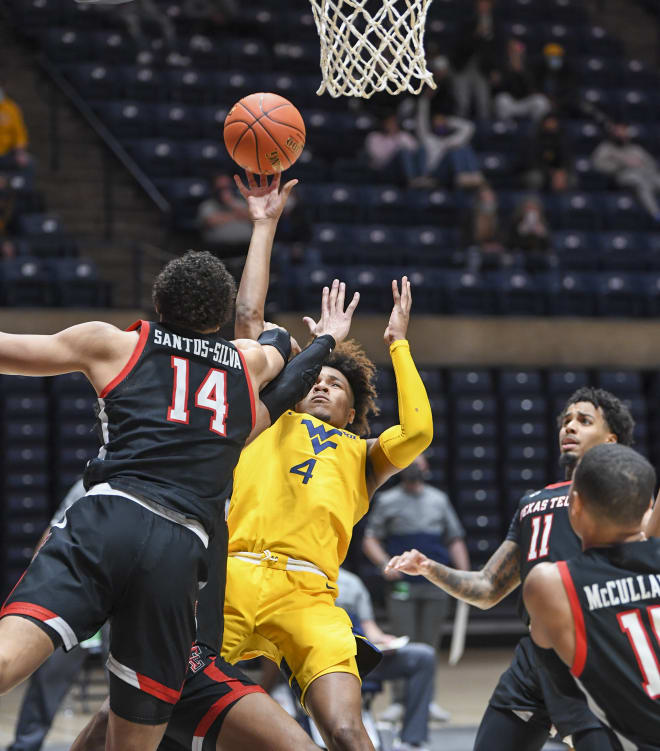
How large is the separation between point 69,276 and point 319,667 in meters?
7.58

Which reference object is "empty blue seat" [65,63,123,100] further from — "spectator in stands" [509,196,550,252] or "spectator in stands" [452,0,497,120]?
"spectator in stands" [509,196,550,252]

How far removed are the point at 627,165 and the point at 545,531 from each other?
34.7 feet

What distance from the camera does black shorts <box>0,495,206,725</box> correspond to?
3547mm

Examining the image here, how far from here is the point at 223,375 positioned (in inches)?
154

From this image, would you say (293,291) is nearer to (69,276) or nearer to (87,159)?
(69,276)

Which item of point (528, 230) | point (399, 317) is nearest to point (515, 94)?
point (528, 230)

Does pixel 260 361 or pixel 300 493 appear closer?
pixel 260 361

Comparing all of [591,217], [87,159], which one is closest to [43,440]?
[87,159]

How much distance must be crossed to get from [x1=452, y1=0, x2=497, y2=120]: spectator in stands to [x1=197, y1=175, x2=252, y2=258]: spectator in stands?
11.8ft

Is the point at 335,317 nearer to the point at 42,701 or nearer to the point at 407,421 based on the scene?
the point at 407,421

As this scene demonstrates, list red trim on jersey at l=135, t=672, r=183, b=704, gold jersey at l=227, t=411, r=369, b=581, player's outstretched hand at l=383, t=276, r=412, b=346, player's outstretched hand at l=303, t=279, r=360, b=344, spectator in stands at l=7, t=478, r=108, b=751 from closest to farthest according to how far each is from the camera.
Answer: red trim on jersey at l=135, t=672, r=183, b=704 → gold jersey at l=227, t=411, r=369, b=581 → player's outstretched hand at l=303, t=279, r=360, b=344 → player's outstretched hand at l=383, t=276, r=412, b=346 → spectator in stands at l=7, t=478, r=108, b=751

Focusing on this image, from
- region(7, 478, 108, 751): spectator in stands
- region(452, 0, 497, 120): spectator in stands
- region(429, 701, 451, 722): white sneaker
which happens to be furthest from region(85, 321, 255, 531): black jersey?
region(452, 0, 497, 120): spectator in stands

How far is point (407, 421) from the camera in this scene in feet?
15.2

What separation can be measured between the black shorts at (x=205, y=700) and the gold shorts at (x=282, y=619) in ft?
1.01
